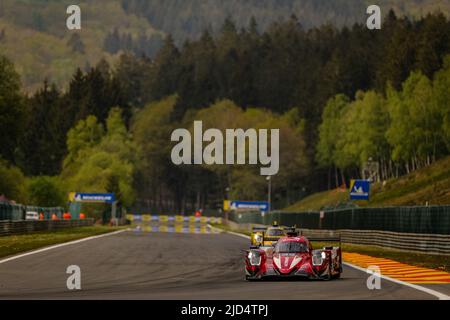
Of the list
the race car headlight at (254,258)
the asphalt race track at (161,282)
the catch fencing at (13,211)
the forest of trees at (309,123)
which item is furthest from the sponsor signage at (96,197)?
the race car headlight at (254,258)

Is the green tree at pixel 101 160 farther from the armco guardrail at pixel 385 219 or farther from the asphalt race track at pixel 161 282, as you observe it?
the asphalt race track at pixel 161 282

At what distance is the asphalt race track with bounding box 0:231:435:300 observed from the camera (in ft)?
68.8

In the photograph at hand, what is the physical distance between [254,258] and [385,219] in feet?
80.3

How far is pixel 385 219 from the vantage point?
49.6 meters

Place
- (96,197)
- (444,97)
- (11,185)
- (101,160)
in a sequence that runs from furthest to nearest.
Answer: (101,160), (96,197), (444,97), (11,185)

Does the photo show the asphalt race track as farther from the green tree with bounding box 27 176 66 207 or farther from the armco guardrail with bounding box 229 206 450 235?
the green tree with bounding box 27 176 66 207

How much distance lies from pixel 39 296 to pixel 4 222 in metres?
34.3

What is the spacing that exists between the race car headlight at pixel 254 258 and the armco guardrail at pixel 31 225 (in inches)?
1162

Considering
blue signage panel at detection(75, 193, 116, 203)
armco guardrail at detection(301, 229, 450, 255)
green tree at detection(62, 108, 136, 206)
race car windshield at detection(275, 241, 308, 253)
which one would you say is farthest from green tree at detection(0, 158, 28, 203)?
race car windshield at detection(275, 241, 308, 253)

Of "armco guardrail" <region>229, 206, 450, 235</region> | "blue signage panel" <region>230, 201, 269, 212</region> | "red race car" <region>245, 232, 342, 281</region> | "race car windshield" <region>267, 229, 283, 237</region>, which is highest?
"blue signage panel" <region>230, 201, 269, 212</region>

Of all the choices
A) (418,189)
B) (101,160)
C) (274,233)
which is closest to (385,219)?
(274,233)

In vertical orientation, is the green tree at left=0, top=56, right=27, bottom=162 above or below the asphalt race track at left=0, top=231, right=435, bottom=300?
above

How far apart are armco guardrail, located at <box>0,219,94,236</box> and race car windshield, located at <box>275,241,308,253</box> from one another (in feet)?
97.8

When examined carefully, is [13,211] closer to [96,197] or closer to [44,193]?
[96,197]
